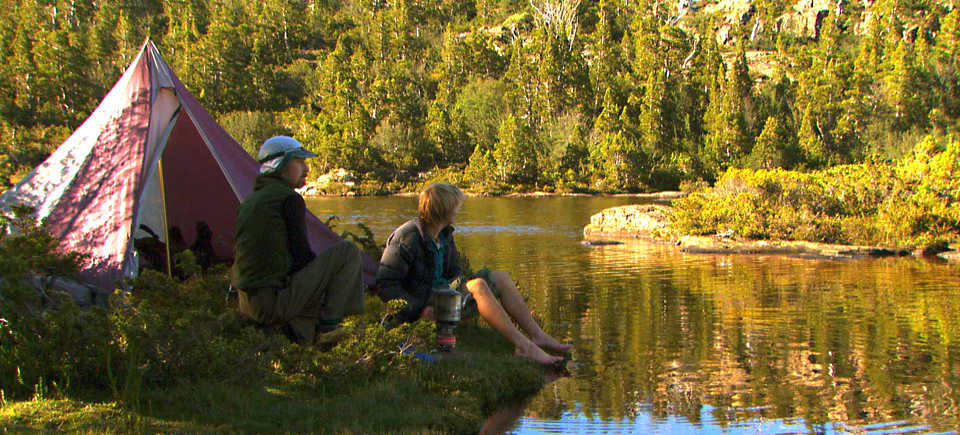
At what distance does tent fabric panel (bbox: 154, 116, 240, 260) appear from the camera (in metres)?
10.0

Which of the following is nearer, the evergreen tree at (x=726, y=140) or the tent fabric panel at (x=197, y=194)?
the tent fabric panel at (x=197, y=194)

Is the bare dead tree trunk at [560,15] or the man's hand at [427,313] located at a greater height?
the bare dead tree trunk at [560,15]

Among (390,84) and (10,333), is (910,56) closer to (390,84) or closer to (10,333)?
(390,84)

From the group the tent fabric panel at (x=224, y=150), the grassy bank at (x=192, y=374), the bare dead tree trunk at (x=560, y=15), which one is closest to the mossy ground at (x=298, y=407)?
the grassy bank at (x=192, y=374)

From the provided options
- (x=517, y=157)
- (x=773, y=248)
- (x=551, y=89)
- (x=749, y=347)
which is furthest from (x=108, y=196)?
(x=551, y=89)

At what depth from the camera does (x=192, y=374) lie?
519cm

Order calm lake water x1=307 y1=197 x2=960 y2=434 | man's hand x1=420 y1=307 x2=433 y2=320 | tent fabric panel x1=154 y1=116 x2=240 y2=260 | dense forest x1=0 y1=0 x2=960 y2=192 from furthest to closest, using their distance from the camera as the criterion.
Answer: dense forest x1=0 y1=0 x2=960 y2=192 < tent fabric panel x1=154 y1=116 x2=240 y2=260 < man's hand x1=420 y1=307 x2=433 y2=320 < calm lake water x1=307 y1=197 x2=960 y2=434

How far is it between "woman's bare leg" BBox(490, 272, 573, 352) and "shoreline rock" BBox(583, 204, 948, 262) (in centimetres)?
1314

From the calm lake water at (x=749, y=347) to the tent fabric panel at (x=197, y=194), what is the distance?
3.94 metres

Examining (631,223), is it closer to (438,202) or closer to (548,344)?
(548,344)

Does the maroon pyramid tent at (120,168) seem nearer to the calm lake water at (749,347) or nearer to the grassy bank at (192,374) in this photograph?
the grassy bank at (192,374)

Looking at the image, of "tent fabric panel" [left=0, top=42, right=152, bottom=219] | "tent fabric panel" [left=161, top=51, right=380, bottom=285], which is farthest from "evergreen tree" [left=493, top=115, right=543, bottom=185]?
"tent fabric panel" [left=0, top=42, right=152, bottom=219]

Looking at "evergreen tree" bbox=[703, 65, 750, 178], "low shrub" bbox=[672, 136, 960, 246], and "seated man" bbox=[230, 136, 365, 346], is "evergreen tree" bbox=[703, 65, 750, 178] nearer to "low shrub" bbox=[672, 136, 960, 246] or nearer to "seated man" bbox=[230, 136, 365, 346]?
"low shrub" bbox=[672, 136, 960, 246]

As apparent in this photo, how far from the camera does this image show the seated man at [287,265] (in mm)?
5578
